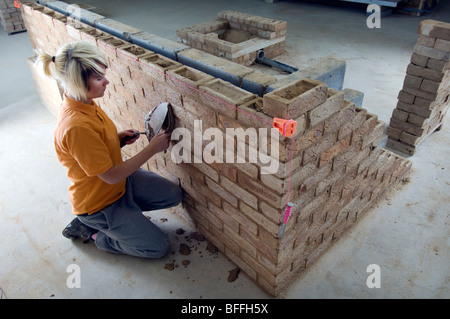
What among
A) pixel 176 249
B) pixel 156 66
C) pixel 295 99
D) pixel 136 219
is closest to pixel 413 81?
pixel 295 99

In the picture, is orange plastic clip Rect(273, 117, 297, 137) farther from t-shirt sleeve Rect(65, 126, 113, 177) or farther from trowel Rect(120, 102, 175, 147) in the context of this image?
t-shirt sleeve Rect(65, 126, 113, 177)

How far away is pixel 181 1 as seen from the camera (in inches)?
451

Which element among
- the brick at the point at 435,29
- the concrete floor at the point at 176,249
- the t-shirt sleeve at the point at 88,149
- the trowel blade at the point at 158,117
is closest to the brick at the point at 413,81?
the brick at the point at 435,29

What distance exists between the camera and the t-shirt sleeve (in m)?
2.02

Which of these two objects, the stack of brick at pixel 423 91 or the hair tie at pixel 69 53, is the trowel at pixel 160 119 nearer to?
the hair tie at pixel 69 53

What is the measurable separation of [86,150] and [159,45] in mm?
1354

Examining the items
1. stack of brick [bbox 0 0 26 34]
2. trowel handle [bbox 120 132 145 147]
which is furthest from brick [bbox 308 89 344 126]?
stack of brick [bbox 0 0 26 34]

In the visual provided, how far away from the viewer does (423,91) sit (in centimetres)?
346

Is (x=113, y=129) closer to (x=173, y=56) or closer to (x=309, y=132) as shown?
(x=173, y=56)

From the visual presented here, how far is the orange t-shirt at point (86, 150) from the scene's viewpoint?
2.04 metres

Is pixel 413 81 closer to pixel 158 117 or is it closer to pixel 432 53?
pixel 432 53

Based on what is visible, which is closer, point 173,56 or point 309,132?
point 309,132
